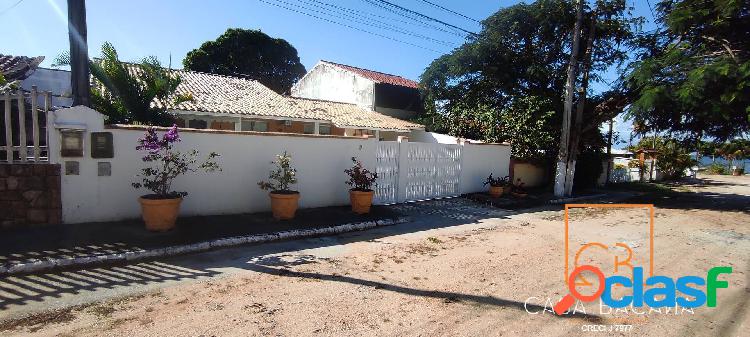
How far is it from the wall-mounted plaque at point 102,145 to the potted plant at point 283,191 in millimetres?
2539

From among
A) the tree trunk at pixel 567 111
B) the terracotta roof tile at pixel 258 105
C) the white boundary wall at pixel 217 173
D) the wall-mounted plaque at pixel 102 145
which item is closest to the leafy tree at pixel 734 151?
the tree trunk at pixel 567 111

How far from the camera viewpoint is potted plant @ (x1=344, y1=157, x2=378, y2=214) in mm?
8539

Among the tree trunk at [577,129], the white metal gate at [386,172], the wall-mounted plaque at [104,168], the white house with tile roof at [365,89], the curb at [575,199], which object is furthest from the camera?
the white house with tile roof at [365,89]

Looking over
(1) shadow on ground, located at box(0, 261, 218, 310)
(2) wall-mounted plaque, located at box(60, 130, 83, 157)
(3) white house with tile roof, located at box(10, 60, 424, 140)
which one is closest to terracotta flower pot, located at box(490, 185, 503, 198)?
(3) white house with tile roof, located at box(10, 60, 424, 140)

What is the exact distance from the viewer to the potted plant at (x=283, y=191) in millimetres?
7379

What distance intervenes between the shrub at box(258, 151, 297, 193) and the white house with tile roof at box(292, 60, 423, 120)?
15.9 meters

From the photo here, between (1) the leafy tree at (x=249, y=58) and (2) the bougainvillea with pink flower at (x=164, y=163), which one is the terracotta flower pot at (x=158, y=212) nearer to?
(2) the bougainvillea with pink flower at (x=164, y=163)

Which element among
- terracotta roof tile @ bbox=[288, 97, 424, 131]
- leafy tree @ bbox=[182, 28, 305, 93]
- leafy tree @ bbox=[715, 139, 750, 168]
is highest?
leafy tree @ bbox=[182, 28, 305, 93]

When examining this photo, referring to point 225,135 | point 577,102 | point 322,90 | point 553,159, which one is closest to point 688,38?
point 577,102

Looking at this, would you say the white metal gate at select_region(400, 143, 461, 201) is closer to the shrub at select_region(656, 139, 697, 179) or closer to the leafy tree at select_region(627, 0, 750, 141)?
Answer: the leafy tree at select_region(627, 0, 750, 141)

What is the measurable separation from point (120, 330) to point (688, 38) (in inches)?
708

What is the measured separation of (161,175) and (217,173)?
1059mm

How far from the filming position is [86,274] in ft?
15.1

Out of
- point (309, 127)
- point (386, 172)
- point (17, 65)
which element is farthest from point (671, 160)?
point (17, 65)
